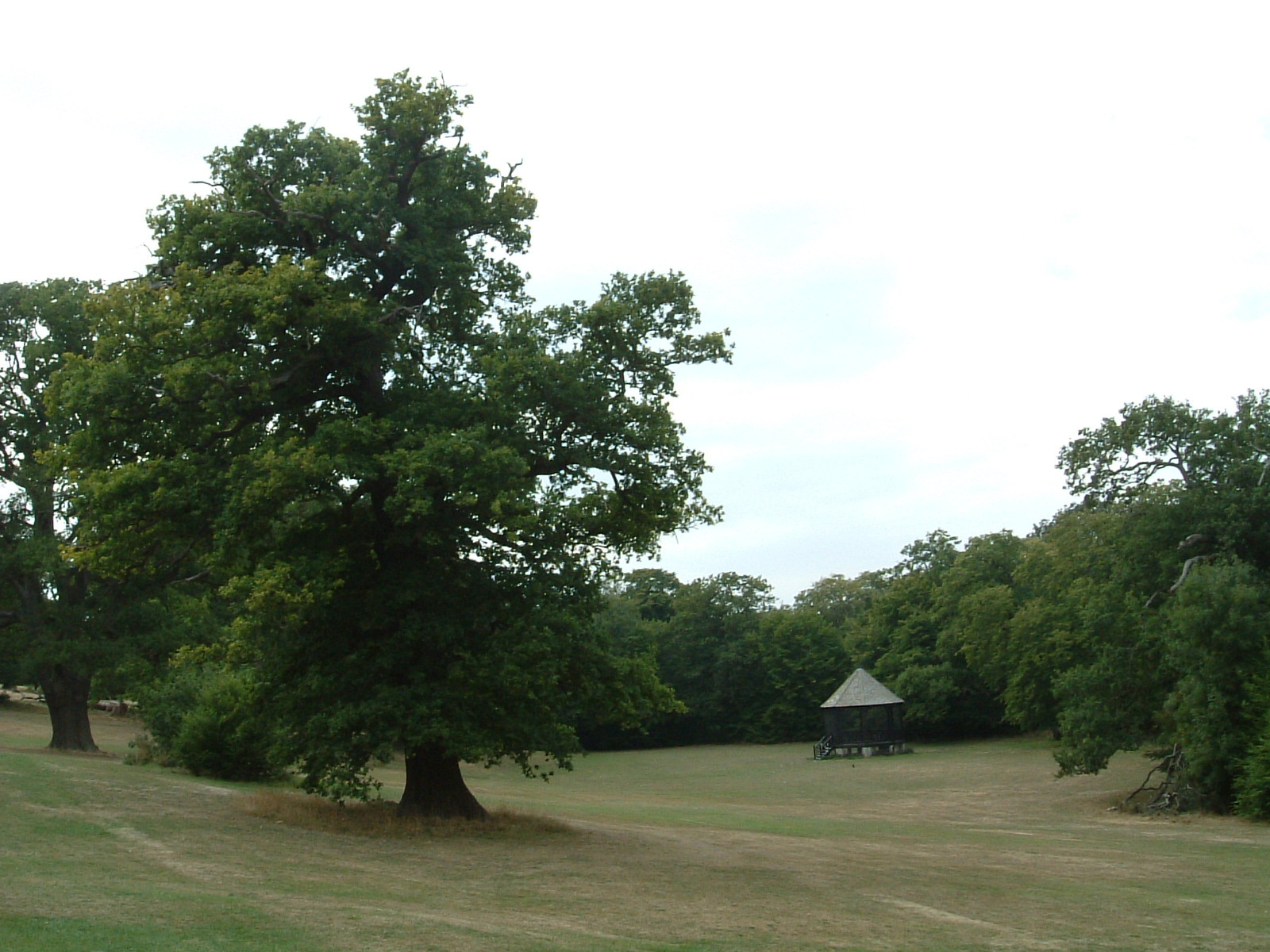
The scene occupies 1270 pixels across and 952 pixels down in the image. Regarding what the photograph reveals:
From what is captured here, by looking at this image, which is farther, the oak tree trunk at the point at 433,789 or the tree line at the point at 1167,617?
the tree line at the point at 1167,617

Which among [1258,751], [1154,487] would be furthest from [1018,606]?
[1258,751]

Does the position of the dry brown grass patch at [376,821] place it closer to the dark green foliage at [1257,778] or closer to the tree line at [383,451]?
the tree line at [383,451]

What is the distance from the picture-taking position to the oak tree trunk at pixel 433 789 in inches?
843

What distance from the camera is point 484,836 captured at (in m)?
A: 20.6

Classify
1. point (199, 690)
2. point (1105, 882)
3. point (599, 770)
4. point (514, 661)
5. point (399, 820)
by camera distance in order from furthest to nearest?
point (599, 770) → point (199, 690) → point (399, 820) → point (514, 661) → point (1105, 882)

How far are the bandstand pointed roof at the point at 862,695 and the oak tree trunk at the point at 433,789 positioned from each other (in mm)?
44231

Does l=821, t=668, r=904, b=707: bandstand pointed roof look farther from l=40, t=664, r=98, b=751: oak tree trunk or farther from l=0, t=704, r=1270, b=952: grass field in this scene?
l=40, t=664, r=98, b=751: oak tree trunk

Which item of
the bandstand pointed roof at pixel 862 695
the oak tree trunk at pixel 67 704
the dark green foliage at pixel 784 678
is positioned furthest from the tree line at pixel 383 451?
the dark green foliage at pixel 784 678

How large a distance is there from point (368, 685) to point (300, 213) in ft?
27.8

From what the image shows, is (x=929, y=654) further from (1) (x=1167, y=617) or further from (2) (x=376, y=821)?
(2) (x=376, y=821)

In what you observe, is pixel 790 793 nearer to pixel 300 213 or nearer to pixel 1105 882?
pixel 1105 882

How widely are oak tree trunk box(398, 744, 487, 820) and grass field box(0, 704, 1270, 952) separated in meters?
1.05

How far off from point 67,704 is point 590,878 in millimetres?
26914

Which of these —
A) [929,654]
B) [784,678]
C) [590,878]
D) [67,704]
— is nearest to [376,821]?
[590,878]
